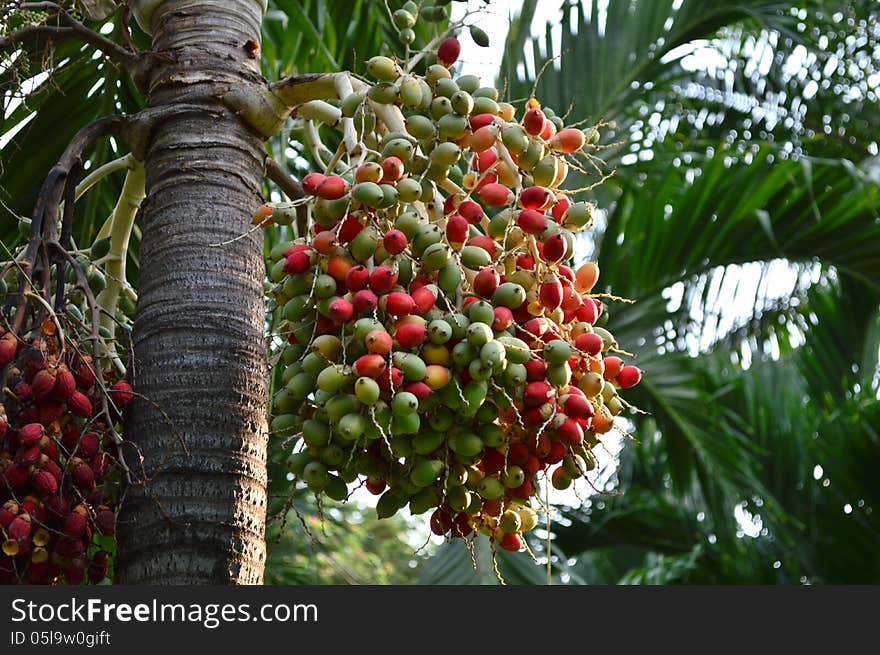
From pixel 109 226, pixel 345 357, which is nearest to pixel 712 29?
pixel 109 226

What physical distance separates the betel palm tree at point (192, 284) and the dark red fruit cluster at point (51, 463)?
5 centimetres

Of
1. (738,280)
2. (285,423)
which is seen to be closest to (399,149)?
(285,423)

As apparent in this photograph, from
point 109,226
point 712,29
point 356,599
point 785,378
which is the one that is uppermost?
point 712,29

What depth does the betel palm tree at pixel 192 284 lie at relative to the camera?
1226mm

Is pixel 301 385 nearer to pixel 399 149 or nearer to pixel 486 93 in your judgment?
pixel 399 149

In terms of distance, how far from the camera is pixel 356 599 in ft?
3.72

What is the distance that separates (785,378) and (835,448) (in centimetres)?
41

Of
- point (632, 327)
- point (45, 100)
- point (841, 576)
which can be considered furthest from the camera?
point (841, 576)

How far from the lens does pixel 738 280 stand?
449cm

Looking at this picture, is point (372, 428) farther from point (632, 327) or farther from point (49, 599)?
point (632, 327)

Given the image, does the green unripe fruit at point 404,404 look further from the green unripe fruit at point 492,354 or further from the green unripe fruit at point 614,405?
the green unripe fruit at point 614,405

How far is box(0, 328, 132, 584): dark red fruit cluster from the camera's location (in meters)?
1.21

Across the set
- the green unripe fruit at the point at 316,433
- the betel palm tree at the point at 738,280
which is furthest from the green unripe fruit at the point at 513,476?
the betel palm tree at the point at 738,280

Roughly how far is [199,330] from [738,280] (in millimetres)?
3546
